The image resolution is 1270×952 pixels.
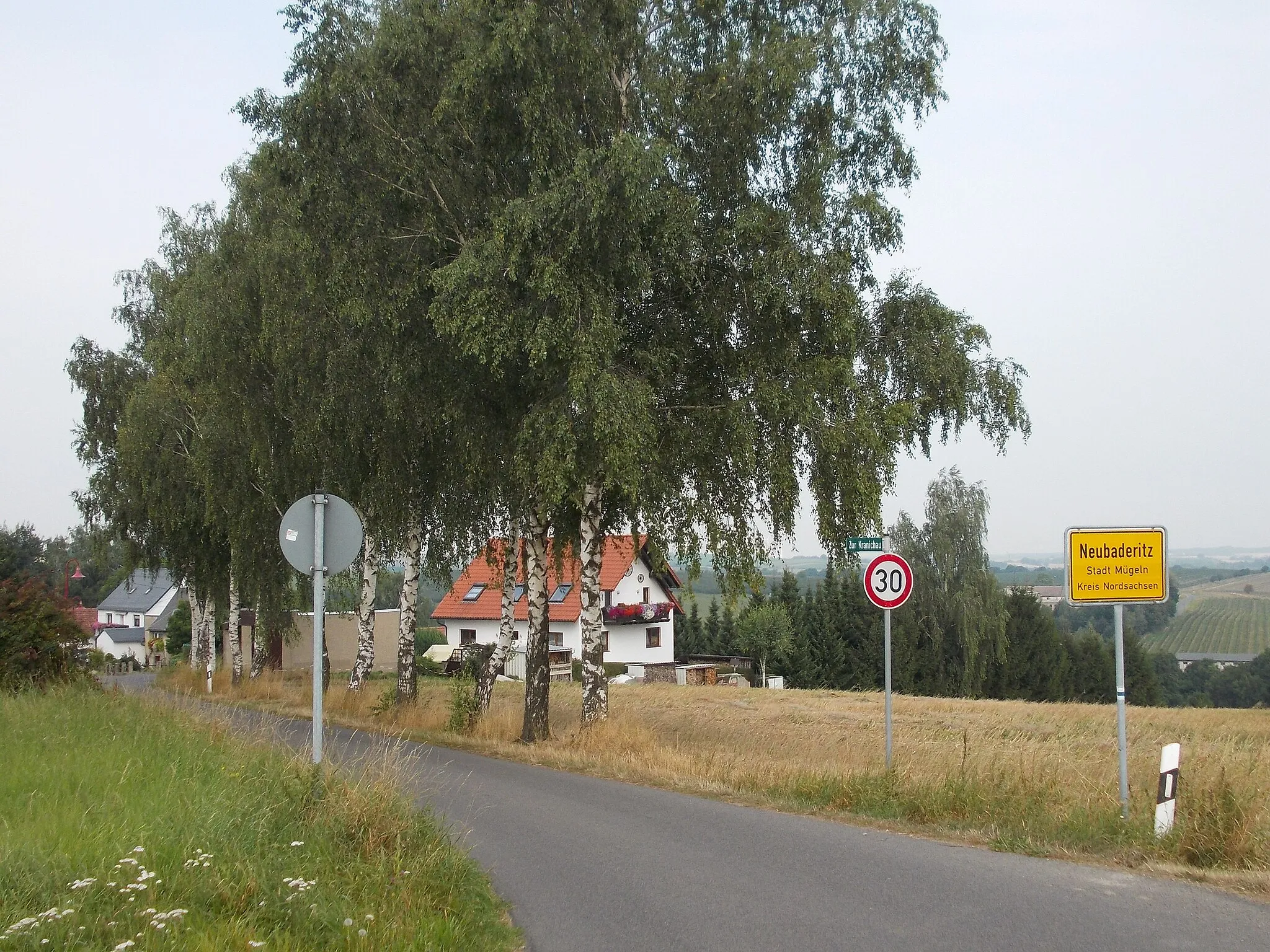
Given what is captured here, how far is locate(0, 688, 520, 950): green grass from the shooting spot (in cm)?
555

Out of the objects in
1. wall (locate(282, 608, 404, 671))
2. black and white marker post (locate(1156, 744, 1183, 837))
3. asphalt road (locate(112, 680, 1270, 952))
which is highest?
black and white marker post (locate(1156, 744, 1183, 837))

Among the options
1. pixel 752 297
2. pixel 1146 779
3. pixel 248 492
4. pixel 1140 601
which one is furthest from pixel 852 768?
pixel 248 492

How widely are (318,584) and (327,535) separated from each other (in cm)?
62

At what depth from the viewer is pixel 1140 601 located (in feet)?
31.4

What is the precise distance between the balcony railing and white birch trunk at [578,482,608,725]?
41394 mm

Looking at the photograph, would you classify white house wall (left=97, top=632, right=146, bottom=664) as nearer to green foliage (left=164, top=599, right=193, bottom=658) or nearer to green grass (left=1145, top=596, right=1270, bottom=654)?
green foliage (left=164, top=599, right=193, bottom=658)

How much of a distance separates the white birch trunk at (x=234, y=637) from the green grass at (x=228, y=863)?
21407mm

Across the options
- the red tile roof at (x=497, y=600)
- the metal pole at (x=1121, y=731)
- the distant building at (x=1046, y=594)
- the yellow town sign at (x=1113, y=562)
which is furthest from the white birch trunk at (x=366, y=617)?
the distant building at (x=1046, y=594)

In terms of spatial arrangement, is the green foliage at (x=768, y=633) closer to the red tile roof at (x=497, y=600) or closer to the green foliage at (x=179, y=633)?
the red tile roof at (x=497, y=600)

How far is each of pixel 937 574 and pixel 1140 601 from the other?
54.8 meters

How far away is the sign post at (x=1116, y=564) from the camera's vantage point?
32.3 feet

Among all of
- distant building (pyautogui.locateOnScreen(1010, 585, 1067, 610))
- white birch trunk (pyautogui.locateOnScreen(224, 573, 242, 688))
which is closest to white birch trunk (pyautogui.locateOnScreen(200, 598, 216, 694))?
white birch trunk (pyautogui.locateOnScreen(224, 573, 242, 688))

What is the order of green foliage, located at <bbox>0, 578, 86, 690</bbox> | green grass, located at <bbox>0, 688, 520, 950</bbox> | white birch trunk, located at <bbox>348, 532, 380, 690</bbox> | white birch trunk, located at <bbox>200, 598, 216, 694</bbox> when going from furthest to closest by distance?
white birch trunk, located at <bbox>200, 598, 216, 694</bbox> → white birch trunk, located at <bbox>348, 532, 380, 690</bbox> → green foliage, located at <bbox>0, 578, 86, 690</bbox> → green grass, located at <bbox>0, 688, 520, 950</bbox>

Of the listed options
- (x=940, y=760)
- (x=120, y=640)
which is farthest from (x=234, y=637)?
(x=120, y=640)
